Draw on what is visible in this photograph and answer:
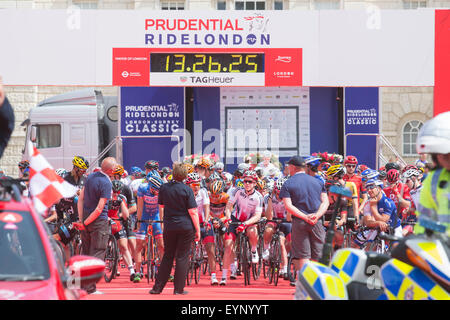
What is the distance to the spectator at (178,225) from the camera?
474 inches

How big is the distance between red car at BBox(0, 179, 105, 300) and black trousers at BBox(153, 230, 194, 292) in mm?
6571

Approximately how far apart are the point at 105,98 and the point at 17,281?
2091 cm

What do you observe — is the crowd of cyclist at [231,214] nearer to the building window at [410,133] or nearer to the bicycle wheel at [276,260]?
the bicycle wheel at [276,260]

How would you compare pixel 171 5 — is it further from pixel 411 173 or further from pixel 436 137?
pixel 436 137

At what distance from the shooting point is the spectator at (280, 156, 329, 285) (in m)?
11.6

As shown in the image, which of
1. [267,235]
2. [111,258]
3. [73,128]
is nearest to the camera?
[111,258]

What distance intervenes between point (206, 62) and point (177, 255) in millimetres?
11279

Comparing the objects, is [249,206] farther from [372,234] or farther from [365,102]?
[365,102]

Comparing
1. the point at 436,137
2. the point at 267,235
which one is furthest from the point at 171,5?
the point at 436,137

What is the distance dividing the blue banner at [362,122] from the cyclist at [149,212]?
31.1ft

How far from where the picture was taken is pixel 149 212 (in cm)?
1448

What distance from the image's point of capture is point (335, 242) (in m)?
14.1

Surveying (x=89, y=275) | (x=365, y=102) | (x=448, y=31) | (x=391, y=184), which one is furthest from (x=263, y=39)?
(x=89, y=275)

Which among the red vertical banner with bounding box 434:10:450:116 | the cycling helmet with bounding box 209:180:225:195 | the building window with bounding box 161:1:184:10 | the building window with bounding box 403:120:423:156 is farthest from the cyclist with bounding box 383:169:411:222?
the building window with bounding box 161:1:184:10
